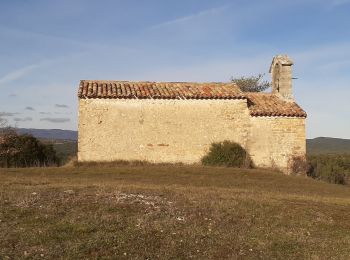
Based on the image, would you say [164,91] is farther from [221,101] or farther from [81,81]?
[81,81]

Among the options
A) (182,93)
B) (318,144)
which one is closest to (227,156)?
(182,93)

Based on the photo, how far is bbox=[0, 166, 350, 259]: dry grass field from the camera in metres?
8.62

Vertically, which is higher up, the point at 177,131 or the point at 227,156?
the point at 177,131

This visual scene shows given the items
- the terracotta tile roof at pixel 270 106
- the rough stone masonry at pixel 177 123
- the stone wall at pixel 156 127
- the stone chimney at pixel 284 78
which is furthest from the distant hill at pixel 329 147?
the stone wall at pixel 156 127

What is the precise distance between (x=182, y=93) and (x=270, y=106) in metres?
5.68

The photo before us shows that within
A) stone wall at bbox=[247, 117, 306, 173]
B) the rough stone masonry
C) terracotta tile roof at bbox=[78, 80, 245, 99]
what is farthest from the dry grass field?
stone wall at bbox=[247, 117, 306, 173]

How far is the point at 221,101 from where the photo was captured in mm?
26484

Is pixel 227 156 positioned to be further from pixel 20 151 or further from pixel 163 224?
pixel 163 224

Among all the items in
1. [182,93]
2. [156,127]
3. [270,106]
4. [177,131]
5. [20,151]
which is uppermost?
[182,93]

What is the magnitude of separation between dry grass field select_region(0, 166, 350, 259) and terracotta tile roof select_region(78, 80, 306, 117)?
420 inches

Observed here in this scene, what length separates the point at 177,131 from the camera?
25766 millimetres

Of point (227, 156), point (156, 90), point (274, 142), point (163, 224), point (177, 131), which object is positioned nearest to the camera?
point (163, 224)

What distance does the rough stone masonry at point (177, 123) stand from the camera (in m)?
25.0

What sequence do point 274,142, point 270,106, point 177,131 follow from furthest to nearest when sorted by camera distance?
point 270,106 → point 274,142 → point 177,131
